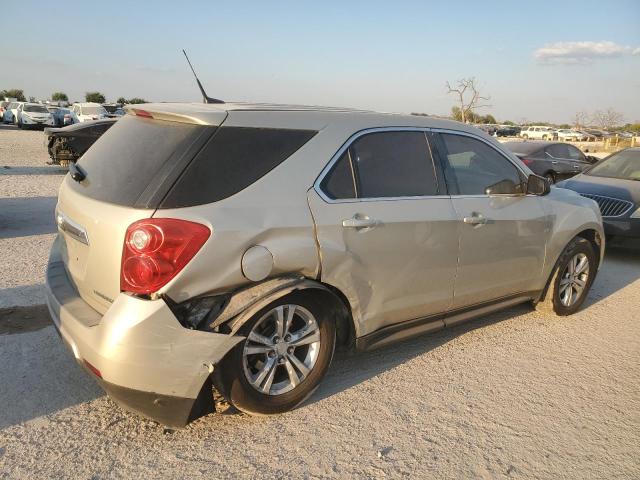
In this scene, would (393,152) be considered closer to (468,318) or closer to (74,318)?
(468,318)

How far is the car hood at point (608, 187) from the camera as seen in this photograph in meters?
7.67

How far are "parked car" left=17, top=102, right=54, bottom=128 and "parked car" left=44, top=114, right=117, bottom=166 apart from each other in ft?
80.4

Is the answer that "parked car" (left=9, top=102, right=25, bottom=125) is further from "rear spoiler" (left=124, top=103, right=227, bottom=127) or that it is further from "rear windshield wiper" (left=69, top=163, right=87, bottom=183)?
"rear spoiler" (left=124, top=103, right=227, bottom=127)

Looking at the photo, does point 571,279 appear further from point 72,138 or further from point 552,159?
point 72,138

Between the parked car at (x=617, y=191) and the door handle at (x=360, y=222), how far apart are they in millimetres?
5351

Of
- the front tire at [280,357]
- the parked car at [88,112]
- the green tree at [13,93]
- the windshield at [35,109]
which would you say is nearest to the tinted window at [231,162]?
the front tire at [280,357]

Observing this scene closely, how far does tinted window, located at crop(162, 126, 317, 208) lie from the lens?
280cm

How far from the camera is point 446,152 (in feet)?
13.2

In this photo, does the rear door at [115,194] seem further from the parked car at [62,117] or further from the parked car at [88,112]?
the parked car at [62,117]

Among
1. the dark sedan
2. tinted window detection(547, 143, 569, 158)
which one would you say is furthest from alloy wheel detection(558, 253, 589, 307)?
tinted window detection(547, 143, 569, 158)

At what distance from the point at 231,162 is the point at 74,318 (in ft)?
3.88

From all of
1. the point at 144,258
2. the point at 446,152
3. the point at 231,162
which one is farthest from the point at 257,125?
the point at 446,152

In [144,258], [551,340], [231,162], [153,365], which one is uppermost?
[231,162]

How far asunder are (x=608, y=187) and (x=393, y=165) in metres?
5.72
